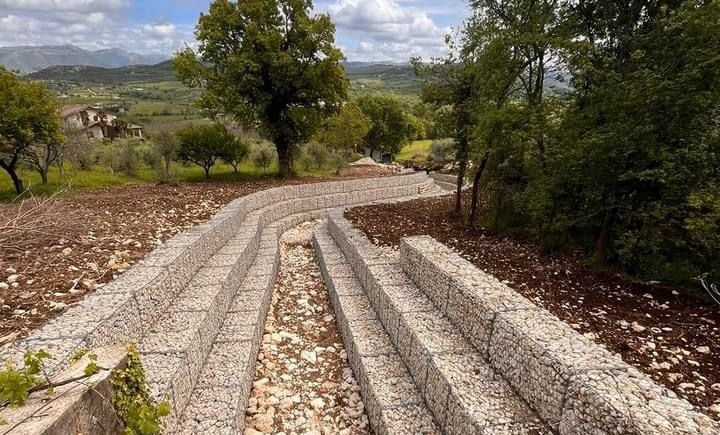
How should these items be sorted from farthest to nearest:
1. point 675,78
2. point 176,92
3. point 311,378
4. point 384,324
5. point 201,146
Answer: point 176,92 < point 201,146 < point 384,324 < point 311,378 < point 675,78

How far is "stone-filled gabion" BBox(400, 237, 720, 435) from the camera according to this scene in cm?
171

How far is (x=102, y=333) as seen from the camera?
8.46 feet

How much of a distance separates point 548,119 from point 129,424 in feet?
18.4

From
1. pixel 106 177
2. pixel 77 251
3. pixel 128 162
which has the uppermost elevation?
pixel 128 162

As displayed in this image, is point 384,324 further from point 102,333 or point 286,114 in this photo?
point 286,114

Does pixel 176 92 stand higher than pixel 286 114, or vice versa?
pixel 176 92

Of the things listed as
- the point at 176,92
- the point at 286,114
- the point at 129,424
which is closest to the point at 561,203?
the point at 129,424

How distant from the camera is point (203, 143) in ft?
39.2

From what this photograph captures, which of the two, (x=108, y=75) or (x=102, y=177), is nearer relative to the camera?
(x=102, y=177)

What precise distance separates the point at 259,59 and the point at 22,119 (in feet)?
20.0

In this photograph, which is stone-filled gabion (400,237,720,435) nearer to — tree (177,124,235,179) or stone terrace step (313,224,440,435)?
stone terrace step (313,224,440,435)

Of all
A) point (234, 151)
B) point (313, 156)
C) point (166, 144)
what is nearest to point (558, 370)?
point (234, 151)

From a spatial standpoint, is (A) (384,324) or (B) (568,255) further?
(B) (568,255)

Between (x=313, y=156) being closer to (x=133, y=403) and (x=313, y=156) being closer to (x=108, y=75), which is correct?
(x=133, y=403)
